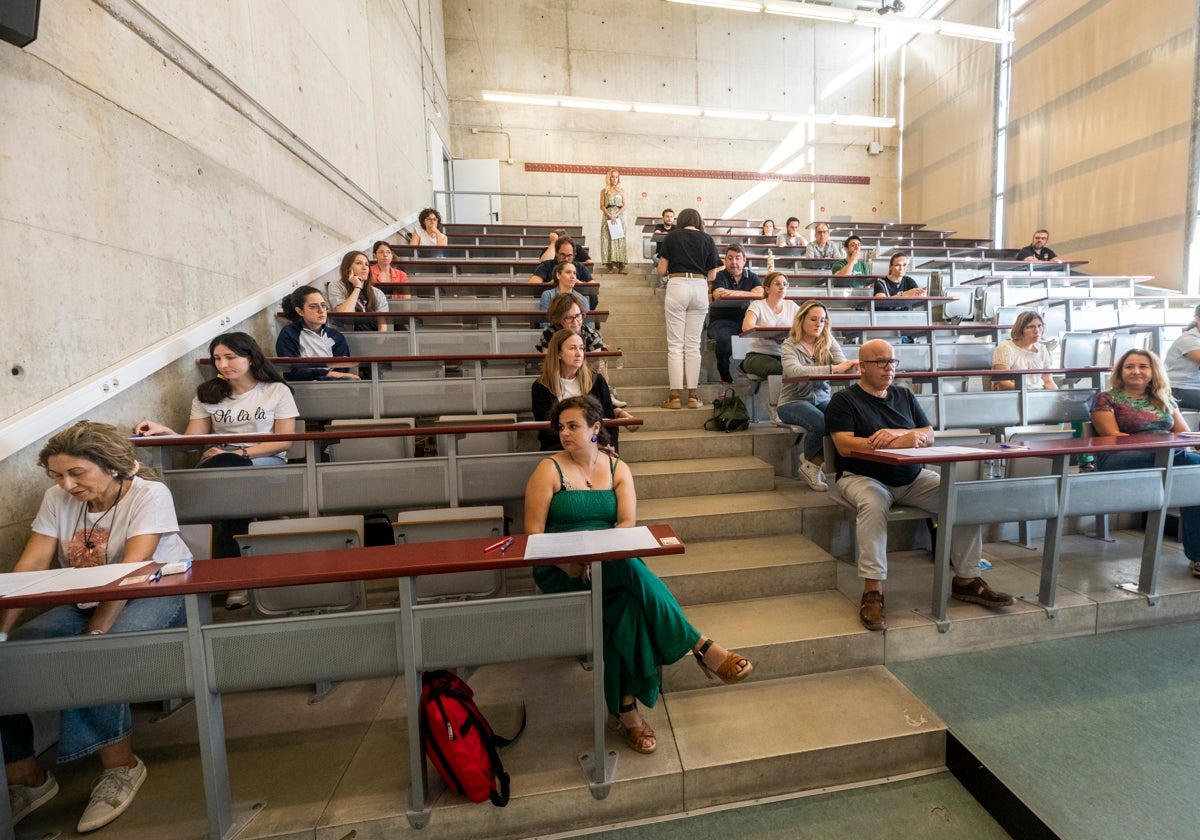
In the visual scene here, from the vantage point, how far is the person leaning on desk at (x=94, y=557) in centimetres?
140

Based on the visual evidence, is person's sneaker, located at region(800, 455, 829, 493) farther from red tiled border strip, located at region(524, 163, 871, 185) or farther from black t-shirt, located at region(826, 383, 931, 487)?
red tiled border strip, located at region(524, 163, 871, 185)

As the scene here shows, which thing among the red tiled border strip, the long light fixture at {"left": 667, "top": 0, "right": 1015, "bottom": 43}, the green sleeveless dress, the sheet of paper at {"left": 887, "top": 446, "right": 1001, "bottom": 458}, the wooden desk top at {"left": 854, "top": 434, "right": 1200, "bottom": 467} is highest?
the long light fixture at {"left": 667, "top": 0, "right": 1015, "bottom": 43}

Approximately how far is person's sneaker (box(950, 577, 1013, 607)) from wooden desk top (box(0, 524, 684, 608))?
5.41ft

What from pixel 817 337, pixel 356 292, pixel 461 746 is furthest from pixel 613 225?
pixel 461 746

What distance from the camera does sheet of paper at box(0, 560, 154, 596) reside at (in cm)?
117

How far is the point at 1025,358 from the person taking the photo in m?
3.41

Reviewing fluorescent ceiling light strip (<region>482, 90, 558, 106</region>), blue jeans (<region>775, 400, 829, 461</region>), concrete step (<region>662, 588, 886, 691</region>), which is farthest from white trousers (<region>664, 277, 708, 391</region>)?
fluorescent ceiling light strip (<region>482, 90, 558, 106</region>)

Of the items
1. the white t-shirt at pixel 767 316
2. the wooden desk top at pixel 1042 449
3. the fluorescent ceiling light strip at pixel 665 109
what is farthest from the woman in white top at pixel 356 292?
the fluorescent ceiling light strip at pixel 665 109

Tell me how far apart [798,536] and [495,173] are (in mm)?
8587

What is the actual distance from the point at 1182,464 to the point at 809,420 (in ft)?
6.27

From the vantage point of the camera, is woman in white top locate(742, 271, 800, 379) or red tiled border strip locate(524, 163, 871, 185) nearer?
woman in white top locate(742, 271, 800, 379)

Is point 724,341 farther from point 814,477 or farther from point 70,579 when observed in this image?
point 70,579

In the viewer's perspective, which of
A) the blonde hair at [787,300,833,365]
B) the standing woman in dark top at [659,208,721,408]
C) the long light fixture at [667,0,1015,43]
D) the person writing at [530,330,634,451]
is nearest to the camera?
the person writing at [530,330,634,451]

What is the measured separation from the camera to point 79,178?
6.12 feet
